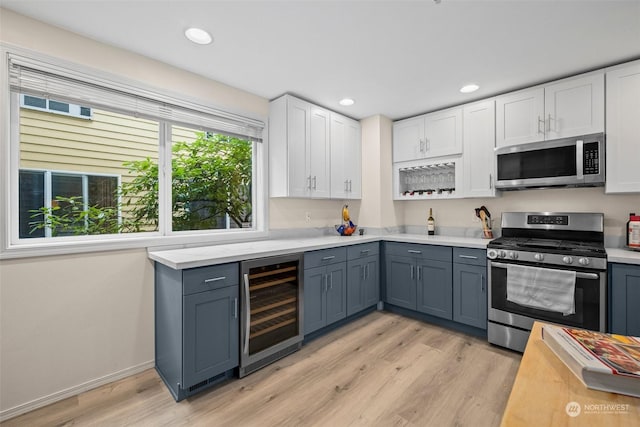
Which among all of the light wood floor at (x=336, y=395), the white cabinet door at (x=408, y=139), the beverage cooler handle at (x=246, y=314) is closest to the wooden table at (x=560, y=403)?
the light wood floor at (x=336, y=395)

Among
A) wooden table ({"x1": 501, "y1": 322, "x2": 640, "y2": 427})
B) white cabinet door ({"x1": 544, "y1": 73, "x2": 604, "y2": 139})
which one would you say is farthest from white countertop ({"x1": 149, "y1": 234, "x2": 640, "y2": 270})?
wooden table ({"x1": 501, "y1": 322, "x2": 640, "y2": 427})

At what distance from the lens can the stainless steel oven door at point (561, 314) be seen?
2.21 meters

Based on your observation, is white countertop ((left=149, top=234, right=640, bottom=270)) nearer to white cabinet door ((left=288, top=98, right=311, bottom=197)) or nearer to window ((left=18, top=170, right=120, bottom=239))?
window ((left=18, top=170, right=120, bottom=239))

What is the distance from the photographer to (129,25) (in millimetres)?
1972

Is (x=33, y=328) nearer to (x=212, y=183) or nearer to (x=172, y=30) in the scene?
(x=212, y=183)

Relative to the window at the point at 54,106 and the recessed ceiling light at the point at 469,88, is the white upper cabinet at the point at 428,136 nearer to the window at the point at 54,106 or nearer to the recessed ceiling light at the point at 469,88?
the recessed ceiling light at the point at 469,88

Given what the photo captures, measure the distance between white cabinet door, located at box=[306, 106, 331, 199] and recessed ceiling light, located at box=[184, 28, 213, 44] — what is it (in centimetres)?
137

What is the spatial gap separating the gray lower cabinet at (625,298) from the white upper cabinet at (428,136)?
174cm

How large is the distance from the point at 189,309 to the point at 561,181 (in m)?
3.25

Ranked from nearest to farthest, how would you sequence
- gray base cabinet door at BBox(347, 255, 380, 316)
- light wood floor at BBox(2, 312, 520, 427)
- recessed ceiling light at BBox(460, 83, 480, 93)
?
light wood floor at BBox(2, 312, 520, 427), recessed ceiling light at BBox(460, 83, 480, 93), gray base cabinet door at BBox(347, 255, 380, 316)

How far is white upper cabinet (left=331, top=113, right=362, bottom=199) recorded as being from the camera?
3568mm

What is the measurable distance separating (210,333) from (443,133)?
3.17m

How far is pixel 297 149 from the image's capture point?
314 centimetres

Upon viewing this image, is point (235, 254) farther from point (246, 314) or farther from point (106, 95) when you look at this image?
point (106, 95)
